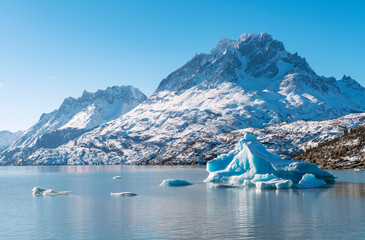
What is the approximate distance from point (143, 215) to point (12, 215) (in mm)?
18851

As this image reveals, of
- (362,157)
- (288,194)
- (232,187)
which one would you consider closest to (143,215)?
(288,194)

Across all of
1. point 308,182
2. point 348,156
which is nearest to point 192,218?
point 308,182

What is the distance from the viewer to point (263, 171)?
8762 centimetres

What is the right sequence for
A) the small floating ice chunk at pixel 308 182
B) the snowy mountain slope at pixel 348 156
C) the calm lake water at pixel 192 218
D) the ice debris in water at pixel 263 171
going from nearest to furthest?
the calm lake water at pixel 192 218 → the small floating ice chunk at pixel 308 182 → the ice debris in water at pixel 263 171 → the snowy mountain slope at pixel 348 156

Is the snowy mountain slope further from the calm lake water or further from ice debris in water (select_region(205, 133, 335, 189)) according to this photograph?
the calm lake water

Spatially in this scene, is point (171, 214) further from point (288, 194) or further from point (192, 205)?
point (288, 194)

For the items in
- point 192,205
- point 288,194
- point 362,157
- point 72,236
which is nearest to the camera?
point 72,236

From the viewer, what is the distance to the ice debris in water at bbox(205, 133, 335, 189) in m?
83.3

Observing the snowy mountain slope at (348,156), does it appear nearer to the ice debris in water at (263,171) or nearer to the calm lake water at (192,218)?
the ice debris in water at (263,171)

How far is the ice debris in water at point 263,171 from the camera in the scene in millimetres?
83312

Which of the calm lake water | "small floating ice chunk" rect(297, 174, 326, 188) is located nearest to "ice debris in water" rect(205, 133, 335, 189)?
"small floating ice chunk" rect(297, 174, 326, 188)

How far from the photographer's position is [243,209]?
53.1m

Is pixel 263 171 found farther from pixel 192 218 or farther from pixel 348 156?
pixel 348 156

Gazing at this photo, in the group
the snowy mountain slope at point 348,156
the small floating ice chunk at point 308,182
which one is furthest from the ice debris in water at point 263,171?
the snowy mountain slope at point 348,156
